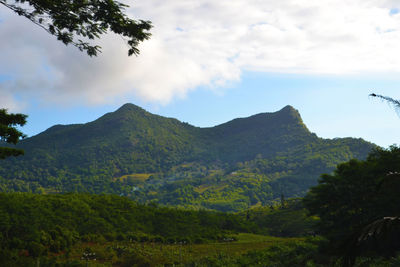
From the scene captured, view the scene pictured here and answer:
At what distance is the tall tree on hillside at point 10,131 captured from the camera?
757 inches

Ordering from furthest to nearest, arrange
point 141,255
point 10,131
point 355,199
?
point 141,255
point 355,199
point 10,131

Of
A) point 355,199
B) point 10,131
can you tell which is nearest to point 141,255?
point 355,199

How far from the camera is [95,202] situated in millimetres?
96625

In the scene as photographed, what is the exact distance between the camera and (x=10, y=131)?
63.4 feet

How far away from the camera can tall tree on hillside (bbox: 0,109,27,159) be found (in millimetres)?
19219

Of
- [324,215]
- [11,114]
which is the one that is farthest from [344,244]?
[324,215]

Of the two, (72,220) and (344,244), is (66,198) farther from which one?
(344,244)

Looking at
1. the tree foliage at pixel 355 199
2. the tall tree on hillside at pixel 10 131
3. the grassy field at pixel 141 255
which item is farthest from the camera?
the grassy field at pixel 141 255

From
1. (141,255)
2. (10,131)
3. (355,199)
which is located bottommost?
(141,255)

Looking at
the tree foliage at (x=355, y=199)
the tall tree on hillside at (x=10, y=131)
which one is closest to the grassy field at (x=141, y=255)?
the tree foliage at (x=355, y=199)

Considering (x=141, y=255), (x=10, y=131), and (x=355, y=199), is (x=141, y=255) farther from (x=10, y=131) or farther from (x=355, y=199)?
(x=10, y=131)

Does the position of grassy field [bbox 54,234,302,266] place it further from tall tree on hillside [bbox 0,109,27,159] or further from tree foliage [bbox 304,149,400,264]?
tall tree on hillside [bbox 0,109,27,159]

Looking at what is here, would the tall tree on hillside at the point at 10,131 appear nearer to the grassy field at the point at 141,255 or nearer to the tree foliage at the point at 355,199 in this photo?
the tree foliage at the point at 355,199

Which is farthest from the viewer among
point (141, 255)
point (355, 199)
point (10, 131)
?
point (141, 255)
